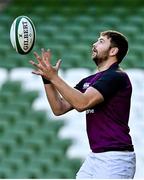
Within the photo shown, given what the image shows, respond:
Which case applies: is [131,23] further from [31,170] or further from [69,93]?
[69,93]

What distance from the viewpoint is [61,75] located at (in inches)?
326

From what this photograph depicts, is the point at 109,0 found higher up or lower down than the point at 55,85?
higher up

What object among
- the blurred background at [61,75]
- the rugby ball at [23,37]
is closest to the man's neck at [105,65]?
the rugby ball at [23,37]

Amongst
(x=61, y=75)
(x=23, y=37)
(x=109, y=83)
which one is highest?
(x=23, y=37)

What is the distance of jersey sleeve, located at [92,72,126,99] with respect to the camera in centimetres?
422

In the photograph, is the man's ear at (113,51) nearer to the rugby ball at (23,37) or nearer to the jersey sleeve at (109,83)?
the jersey sleeve at (109,83)

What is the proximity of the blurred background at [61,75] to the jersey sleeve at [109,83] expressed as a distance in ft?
10.3

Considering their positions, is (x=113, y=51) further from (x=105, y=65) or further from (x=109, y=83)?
(x=109, y=83)

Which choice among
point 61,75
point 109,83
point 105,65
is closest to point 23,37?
point 105,65

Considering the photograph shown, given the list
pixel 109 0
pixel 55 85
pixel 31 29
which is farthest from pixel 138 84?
pixel 55 85

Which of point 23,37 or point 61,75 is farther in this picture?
point 61,75

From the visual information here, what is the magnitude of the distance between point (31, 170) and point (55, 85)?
3537mm

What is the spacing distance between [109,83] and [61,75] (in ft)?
13.3

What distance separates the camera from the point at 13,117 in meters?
8.12
